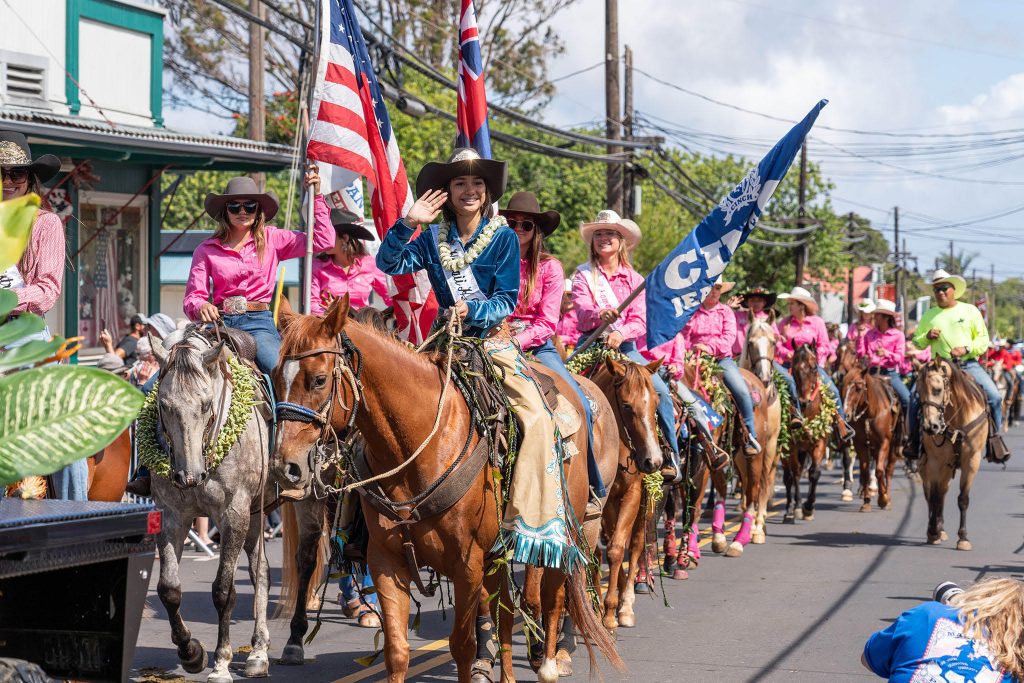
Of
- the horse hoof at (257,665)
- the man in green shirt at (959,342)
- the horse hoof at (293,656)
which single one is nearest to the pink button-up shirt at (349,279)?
the horse hoof at (293,656)

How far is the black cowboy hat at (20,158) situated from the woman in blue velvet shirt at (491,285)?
2.05 metres

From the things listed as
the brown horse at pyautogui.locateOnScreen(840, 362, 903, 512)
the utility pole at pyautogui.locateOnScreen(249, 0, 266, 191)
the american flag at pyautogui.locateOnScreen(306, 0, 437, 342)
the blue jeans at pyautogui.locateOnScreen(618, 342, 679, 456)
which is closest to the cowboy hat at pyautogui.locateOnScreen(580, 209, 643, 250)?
the blue jeans at pyautogui.locateOnScreen(618, 342, 679, 456)

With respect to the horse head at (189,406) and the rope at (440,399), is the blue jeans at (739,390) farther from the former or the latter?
the rope at (440,399)

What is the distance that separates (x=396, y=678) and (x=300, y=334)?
1.70 metres

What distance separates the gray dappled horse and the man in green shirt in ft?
29.3

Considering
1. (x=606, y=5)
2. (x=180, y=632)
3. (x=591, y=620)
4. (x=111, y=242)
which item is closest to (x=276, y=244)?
(x=180, y=632)

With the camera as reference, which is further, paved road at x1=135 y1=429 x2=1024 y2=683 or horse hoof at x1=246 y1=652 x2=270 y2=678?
paved road at x1=135 y1=429 x2=1024 y2=683

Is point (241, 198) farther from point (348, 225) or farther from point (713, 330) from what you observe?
point (713, 330)

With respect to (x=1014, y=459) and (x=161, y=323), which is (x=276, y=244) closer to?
(x=161, y=323)

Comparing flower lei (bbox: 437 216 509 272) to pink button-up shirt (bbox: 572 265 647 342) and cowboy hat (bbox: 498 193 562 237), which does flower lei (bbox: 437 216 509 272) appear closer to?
cowboy hat (bbox: 498 193 562 237)

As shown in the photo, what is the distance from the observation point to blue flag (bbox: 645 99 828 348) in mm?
10383

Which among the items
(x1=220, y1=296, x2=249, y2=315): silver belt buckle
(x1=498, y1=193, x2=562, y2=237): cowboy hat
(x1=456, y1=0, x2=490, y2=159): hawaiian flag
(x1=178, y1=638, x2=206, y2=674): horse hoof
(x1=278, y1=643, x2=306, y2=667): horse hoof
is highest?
(x1=456, y1=0, x2=490, y2=159): hawaiian flag

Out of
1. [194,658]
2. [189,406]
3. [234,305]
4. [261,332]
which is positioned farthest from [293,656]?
[234,305]

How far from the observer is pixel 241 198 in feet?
28.4
